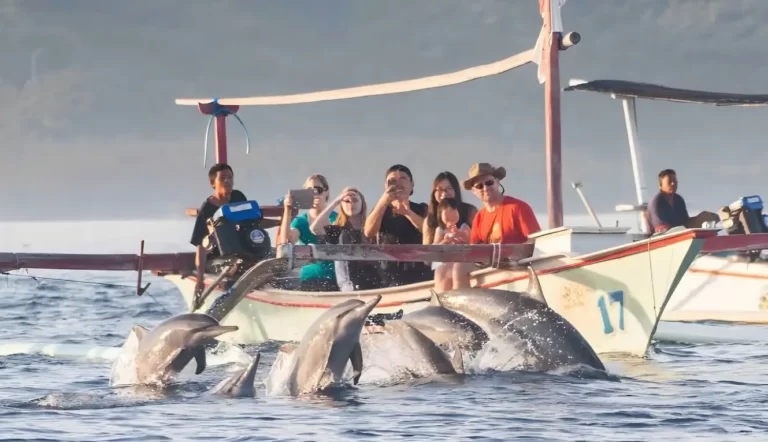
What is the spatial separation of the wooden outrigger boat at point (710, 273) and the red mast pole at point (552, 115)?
4285 mm

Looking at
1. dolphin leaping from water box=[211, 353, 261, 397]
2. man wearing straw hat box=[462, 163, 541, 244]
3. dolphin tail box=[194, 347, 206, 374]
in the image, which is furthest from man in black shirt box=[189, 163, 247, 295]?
dolphin leaping from water box=[211, 353, 261, 397]

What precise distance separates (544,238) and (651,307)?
3.69ft

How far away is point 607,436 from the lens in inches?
284

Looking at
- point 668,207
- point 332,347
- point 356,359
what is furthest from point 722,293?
point 332,347

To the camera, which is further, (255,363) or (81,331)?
(81,331)

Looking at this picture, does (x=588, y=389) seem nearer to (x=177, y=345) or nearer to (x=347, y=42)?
(x=177, y=345)

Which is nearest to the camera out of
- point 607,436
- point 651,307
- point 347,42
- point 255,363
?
point 607,436

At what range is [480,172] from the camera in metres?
11.2

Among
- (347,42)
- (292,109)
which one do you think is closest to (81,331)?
(292,109)

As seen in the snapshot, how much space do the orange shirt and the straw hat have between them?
352mm

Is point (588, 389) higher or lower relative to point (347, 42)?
lower

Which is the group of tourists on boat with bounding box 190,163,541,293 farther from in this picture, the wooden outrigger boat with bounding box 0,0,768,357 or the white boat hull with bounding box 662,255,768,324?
the white boat hull with bounding box 662,255,768,324

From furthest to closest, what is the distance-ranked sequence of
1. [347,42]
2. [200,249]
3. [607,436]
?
[347,42]
[200,249]
[607,436]

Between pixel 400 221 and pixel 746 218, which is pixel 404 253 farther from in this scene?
pixel 746 218
